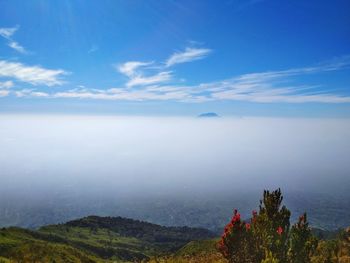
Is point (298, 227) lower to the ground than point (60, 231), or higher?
higher

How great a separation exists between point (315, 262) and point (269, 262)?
7911 millimetres

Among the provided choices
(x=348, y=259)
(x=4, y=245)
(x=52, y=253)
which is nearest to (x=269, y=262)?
(x=348, y=259)

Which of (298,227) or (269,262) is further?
(298,227)

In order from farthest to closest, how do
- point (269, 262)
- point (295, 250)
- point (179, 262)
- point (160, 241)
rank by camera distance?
point (160, 241) → point (179, 262) → point (295, 250) → point (269, 262)

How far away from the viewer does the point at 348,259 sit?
24.3 meters

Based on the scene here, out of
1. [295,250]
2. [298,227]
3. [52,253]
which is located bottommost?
[52,253]

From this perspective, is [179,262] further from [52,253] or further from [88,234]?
[88,234]

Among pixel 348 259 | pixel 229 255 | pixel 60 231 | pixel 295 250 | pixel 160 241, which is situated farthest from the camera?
pixel 160 241

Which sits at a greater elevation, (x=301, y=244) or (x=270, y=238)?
(x=270, y=238)

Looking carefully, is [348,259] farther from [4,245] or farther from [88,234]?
[88,234]

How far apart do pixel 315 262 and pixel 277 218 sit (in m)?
4.59

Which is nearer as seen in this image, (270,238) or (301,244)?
(270,238)

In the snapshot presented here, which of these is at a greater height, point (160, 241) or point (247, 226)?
point (247, 226)

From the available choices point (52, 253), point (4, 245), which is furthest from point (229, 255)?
point (4, 245)
